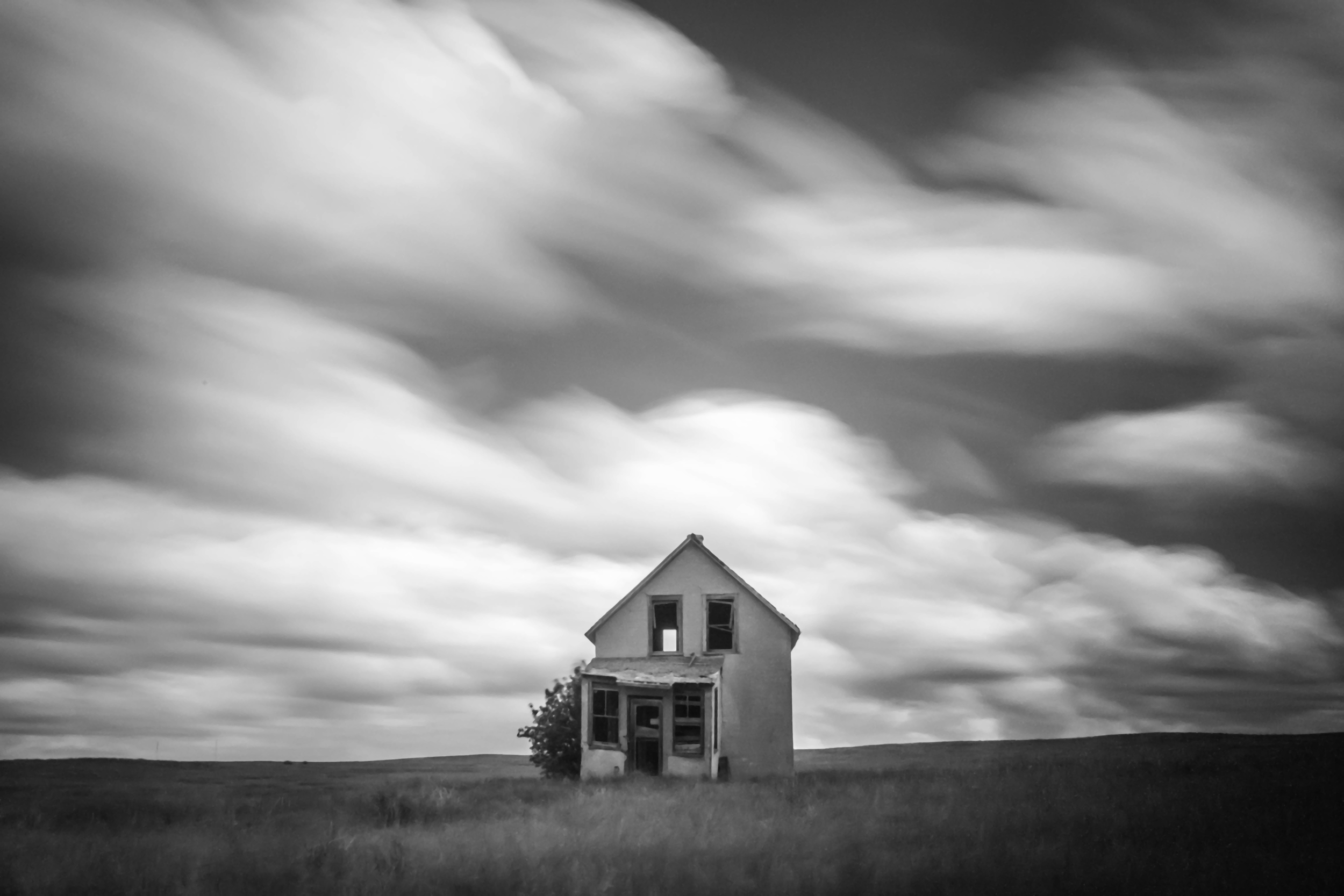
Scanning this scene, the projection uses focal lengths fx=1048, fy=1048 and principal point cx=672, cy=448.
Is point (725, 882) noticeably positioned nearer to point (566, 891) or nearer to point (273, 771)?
point (566, 891)

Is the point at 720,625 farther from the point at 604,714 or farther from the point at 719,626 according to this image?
the point at 604,714

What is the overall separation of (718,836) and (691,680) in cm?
1511

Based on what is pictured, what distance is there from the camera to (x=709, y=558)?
33438 millimetres

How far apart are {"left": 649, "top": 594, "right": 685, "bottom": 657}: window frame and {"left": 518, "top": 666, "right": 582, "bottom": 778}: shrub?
8.71 ft

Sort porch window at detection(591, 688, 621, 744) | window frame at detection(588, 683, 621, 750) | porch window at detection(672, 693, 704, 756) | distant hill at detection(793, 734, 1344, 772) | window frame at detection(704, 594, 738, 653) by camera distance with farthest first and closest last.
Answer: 1. distant hill at detection(793, 734, 1344, 772)
2. window frame at detection(704, 594, 738, 653)
3. porch window at detection(591, 688, 621, 744)
4. window frame at detection(588, 683, 621, 750)
5. porch window at detection(672, 693, 704, 756)

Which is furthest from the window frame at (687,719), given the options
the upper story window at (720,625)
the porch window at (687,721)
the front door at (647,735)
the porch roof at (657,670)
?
the upper story window at (720,625)

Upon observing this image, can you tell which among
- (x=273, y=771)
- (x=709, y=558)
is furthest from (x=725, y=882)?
(x=273, y=771)

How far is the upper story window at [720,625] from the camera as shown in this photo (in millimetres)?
33031

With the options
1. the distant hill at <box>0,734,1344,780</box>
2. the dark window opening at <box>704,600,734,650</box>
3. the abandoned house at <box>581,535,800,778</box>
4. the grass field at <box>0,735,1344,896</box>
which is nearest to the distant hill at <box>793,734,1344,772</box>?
the distant hill at <box>0,734,1344,780</box>

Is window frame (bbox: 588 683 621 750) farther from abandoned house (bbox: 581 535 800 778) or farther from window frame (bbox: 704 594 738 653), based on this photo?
window frame (bbox: 704 594 738 653)

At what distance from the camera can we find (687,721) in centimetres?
3159

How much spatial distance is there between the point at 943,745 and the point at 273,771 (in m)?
43.6

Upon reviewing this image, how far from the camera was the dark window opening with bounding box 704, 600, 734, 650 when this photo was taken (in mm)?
33062

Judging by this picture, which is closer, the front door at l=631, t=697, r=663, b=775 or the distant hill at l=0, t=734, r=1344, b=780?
the front door at l=631, t=697, r=663, b=775
